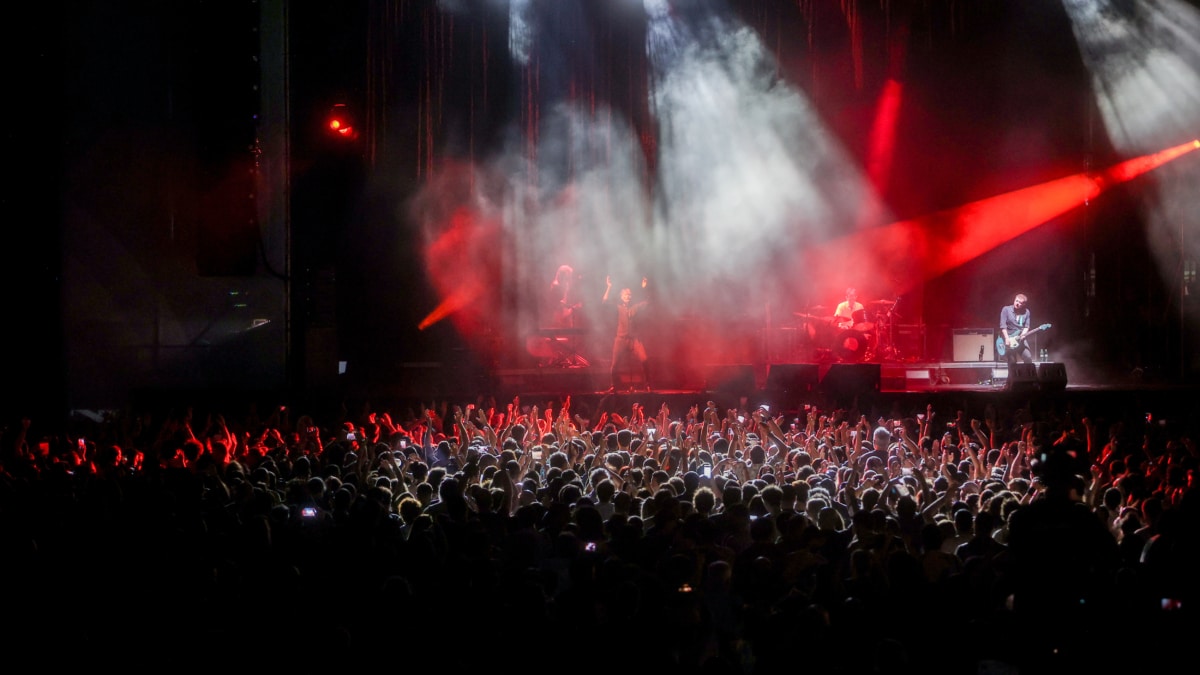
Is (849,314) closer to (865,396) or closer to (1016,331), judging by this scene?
(1016,331)

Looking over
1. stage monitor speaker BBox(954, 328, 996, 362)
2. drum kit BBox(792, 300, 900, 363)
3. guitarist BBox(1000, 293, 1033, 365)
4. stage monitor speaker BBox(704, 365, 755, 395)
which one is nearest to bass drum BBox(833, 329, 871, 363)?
drum kit BBox(792, 300, 900, 363)

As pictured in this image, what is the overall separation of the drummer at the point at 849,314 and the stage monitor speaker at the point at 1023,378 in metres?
3.53

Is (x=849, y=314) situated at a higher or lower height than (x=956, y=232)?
lower

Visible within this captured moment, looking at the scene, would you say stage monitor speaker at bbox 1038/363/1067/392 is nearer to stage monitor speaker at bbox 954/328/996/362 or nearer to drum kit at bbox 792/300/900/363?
drum kit at bbox 792/300/900/363

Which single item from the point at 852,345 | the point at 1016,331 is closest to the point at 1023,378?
the point at 1016,331

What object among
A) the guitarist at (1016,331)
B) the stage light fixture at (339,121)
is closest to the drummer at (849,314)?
the guitarist at (1016,331)

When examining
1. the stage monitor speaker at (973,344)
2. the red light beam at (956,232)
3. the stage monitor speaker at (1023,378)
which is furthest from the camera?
the red light beam at (956,232)

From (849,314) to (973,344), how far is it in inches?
82.9

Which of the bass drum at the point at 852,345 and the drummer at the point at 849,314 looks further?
the drummer at the point at 849,314

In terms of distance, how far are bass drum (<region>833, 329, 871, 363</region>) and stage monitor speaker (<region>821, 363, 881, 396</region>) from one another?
160 inches

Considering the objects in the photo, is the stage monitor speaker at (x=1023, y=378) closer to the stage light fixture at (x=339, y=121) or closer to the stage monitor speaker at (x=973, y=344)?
the stage monitor speaker at (x=973, y=344)

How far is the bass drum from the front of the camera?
14180 mm

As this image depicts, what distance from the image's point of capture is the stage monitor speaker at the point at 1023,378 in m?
10.5

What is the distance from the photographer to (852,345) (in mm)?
14195
